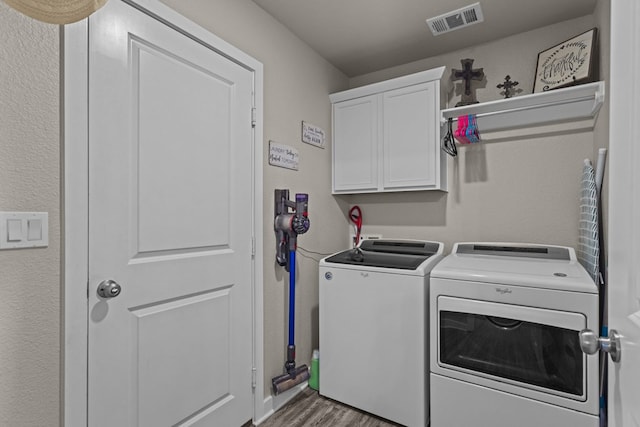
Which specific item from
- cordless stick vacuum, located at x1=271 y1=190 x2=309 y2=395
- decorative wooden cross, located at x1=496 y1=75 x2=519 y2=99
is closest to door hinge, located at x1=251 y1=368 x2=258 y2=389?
cordless stick vacuum, located at x1=271 y1=190 x2=309 y2=395

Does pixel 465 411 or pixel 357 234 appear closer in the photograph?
pixel 465 411

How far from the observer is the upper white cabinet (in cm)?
228

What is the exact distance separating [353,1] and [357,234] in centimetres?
172

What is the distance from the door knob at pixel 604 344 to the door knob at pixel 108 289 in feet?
4.72

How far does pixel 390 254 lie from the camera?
7.48ft

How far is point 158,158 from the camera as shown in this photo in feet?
4.67

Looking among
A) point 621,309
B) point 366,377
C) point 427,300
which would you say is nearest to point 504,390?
point 427,300

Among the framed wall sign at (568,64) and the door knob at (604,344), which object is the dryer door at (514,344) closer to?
the door knob at (604,344)

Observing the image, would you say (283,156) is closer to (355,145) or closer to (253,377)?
(355,145)

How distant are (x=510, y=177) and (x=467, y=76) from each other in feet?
2.54

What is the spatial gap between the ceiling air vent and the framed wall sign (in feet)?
1.67

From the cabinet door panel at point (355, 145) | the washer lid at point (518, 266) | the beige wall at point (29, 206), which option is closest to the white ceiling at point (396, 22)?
the cabinet door panel at point (355, 145)

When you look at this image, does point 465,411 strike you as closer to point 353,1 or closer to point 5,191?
point 5,191

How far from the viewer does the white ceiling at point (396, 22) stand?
1.96 metres
